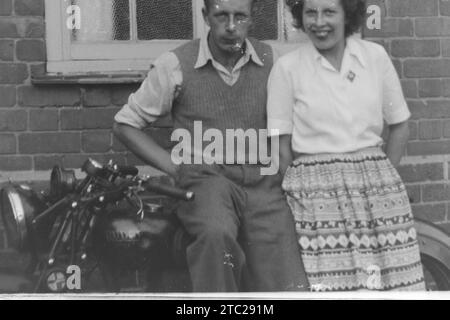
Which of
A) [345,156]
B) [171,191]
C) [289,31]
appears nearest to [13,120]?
[171,191]

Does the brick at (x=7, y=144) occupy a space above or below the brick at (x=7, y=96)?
below

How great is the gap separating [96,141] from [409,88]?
1.23 m

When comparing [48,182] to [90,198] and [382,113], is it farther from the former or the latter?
[382,113]

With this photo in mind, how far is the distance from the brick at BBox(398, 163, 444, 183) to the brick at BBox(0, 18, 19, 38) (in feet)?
5.21

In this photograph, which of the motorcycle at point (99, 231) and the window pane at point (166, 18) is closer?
the motorcycle at point (99, 231)

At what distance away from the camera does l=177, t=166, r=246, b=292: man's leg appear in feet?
8.43

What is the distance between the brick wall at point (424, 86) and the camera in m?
3.09

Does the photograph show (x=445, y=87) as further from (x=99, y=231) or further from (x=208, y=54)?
(x=99, y=231)

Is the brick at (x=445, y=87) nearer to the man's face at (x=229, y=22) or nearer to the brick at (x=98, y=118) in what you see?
the man's face at (x=229, y=22)

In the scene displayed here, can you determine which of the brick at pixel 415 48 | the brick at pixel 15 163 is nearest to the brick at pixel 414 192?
the brick at pixel 415 48

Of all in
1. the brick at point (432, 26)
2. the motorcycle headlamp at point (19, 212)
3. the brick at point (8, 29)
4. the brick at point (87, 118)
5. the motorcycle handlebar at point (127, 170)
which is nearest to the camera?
the motorcycle headlamp at point (19, 212)

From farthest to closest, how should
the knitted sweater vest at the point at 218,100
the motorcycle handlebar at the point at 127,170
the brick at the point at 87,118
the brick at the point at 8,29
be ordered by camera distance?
1. the brick at the point at 87,118
2. the brick at the point at 8,29
3. the knitted sweater vest at the point at 218,100
4. the motorcycle handlebar at the point at 127,170

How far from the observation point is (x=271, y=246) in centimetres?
271

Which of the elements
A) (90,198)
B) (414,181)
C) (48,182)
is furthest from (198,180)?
(414,181)
